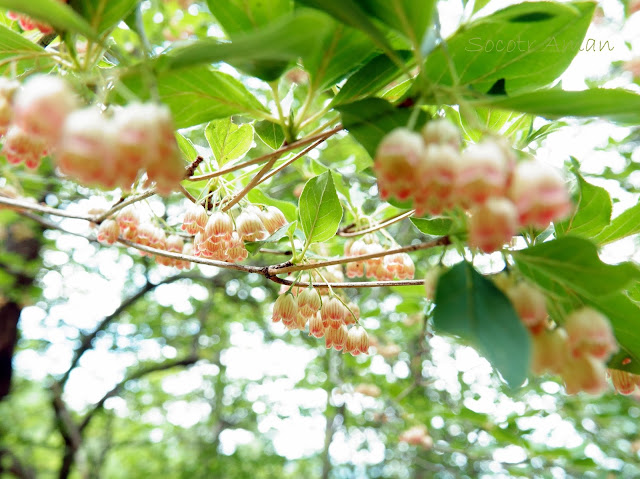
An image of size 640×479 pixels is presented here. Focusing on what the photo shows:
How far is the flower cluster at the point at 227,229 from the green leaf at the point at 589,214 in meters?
0.96

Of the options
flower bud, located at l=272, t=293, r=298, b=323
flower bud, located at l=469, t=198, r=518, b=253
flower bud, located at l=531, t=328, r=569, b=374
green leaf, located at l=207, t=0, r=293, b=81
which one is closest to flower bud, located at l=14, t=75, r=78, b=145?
green leaf, located at l=207, t=0, r=293, b=81

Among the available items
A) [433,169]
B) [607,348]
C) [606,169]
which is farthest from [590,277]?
[606,169]

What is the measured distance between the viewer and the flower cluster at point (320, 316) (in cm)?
166

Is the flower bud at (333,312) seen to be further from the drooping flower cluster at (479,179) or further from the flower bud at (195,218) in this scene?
the drooping flower cluster at (479,179)

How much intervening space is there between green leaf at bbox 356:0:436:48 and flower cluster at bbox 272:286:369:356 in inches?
38.5

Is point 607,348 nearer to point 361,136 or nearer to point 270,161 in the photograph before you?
point 361,136

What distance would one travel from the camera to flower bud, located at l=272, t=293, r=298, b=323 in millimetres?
1653

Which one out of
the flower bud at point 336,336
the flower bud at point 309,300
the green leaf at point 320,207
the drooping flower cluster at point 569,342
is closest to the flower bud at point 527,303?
the drooping flower cluster at point 569,342

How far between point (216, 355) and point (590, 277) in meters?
8.34

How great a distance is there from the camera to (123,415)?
36.9 ft

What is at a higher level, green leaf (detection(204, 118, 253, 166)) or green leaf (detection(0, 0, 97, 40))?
green leaf (detection(204, 118, 253, 166))

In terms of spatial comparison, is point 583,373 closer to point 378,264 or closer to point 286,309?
point 286,309

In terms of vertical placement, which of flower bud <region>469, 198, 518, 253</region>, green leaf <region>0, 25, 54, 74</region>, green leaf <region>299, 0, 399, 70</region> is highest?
green leaf <region>0, 25, 54, 74</region>

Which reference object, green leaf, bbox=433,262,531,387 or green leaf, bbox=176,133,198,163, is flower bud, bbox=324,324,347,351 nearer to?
green leaf, bbox=176,133,198,163
